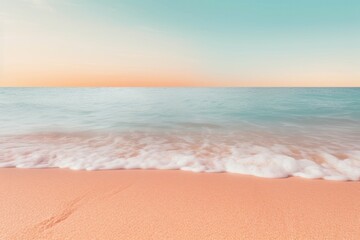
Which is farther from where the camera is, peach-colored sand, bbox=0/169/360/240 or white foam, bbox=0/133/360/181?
white foam, bbox=0/133/360/181

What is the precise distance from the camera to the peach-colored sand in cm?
189

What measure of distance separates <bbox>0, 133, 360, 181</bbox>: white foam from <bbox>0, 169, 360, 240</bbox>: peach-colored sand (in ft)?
1.37

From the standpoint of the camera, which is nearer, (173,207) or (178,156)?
(173,207)

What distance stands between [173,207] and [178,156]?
6.74 feet

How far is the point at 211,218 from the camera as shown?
209 cm

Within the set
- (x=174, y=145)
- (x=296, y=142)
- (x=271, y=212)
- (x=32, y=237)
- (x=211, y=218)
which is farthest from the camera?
(x=296, y=142)

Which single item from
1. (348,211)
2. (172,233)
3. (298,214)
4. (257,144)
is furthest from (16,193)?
(257,144)

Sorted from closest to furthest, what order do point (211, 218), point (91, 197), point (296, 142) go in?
1. point (211, 218)
2. point (91, 197)
3. point (296, 142)

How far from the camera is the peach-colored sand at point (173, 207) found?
6.19 ft

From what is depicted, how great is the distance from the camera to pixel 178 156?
14.3ft

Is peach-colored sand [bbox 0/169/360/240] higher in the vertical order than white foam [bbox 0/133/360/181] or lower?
higher

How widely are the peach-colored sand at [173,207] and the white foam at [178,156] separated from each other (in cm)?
42

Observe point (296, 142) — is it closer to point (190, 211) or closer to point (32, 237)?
point (190, 211)

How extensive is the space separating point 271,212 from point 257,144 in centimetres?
342
